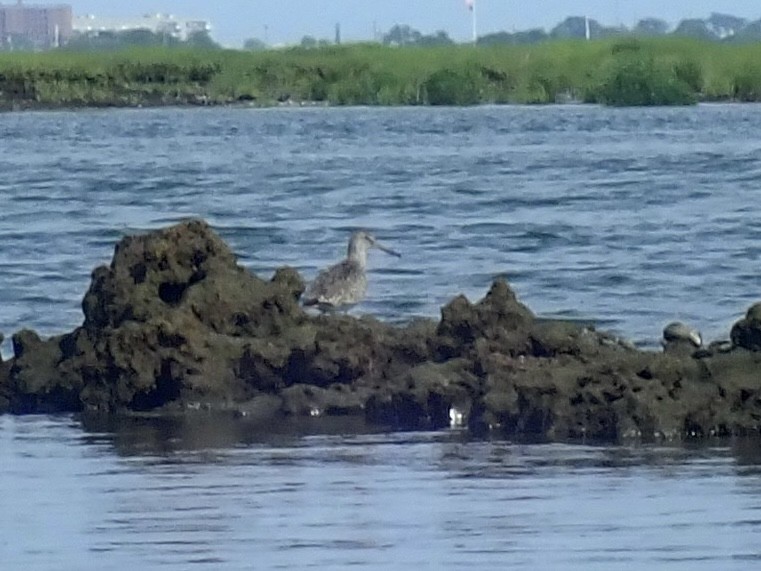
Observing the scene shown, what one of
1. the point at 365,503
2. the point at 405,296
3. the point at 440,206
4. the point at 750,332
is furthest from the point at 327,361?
the point at 440,206

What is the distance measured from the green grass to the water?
14.7 meters

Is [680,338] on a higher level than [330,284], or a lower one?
lower

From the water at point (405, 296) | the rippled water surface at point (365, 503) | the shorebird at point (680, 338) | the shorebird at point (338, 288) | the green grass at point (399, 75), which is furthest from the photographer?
the green grass at point (399, 75)

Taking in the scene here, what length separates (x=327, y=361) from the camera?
1419 cm

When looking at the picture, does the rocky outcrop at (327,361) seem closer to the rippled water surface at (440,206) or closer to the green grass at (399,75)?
the rippled water surface at (440,206)

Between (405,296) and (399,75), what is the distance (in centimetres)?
5502

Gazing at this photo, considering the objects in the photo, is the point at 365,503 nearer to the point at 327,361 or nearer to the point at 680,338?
the point at 327,361

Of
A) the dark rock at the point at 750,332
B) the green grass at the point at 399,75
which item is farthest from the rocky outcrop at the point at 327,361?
the green grass at the point at 399,75

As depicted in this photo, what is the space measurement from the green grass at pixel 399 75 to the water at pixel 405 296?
14699 mm

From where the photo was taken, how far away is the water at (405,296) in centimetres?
1002

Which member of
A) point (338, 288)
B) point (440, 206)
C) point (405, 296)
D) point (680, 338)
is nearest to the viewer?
point (680, 338)

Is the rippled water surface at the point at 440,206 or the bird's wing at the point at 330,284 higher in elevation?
the bird's wing at the point at 330,284

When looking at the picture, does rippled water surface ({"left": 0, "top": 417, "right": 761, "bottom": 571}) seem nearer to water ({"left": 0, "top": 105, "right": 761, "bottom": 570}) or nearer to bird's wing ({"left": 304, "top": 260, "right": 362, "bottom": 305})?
water ({"left": 0, "top": 105, "right": 761, "bottom": 570})

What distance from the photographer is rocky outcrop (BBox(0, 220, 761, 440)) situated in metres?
13.0
